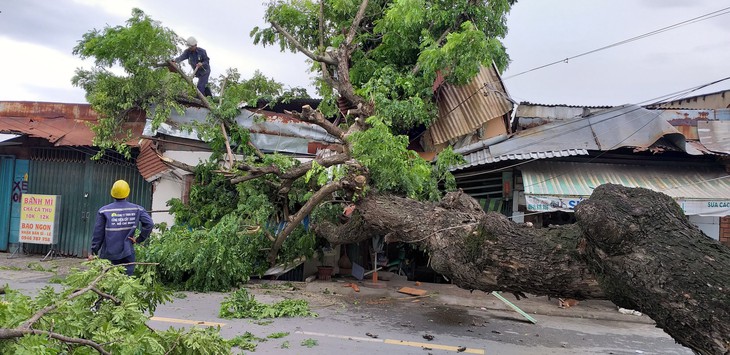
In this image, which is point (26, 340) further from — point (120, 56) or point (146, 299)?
point (120, 56)

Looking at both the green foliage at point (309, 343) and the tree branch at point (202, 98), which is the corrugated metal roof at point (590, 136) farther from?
the green foliage at point (309, 343)

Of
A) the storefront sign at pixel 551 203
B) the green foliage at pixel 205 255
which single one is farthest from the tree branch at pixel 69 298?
the storefront sign at pixel 551 203

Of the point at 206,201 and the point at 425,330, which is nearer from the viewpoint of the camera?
the point at 425,330

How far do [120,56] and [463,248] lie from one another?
27.0 feet

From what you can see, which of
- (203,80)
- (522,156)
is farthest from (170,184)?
(522,156)

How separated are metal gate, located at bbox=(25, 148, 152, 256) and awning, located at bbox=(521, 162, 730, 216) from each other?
8.69 meters

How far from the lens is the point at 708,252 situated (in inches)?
117

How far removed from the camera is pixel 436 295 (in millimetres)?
9289

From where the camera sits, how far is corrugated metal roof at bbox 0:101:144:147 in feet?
37.3

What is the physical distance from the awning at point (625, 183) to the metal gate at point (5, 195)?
474 inches

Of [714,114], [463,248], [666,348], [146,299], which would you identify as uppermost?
[714,114]

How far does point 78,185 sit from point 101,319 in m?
10.3

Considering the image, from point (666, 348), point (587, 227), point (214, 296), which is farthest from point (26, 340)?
point (666, 348)

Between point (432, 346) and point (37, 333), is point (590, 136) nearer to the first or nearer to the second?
point (432, 346)
